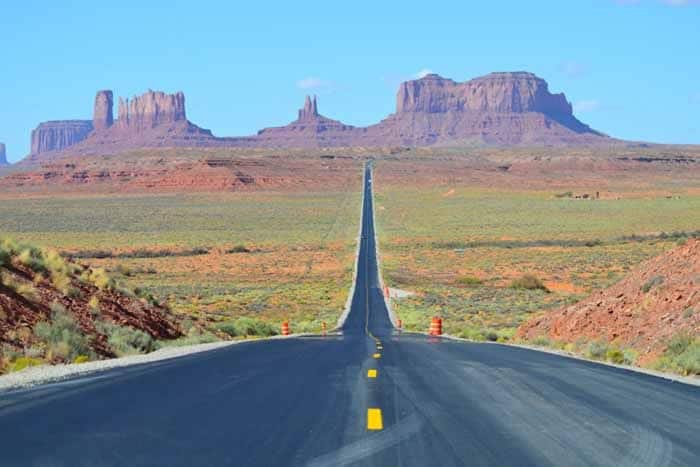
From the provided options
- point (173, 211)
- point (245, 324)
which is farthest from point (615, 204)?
point (245, 324)

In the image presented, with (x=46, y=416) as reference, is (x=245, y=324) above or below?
below

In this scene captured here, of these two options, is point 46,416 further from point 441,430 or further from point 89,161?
point 89,161

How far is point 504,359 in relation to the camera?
1645 cm

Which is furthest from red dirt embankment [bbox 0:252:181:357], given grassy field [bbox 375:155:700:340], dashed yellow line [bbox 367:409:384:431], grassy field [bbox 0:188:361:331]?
grassy field [bbox 375:155:700:340]

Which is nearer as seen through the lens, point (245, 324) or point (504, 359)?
point (504, 359)

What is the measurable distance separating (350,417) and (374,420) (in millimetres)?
316

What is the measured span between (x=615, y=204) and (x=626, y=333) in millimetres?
111245

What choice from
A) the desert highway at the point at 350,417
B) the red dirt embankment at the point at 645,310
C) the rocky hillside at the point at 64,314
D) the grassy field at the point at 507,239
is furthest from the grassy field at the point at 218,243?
the desert highway at the point at 350,417

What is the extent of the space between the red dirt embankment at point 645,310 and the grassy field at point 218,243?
1290 centimetres

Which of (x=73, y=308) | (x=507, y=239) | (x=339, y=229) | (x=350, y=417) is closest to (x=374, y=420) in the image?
(x=350, y=417)

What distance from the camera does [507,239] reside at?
88688 millimetres

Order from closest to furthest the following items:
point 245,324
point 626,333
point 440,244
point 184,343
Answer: point 626,333 < point 184,343 < point 245,324 < point 440,244

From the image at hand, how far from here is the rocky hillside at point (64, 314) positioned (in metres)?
15.6

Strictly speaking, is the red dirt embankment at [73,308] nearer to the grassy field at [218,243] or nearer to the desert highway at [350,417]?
the desert highway at [350,417]
